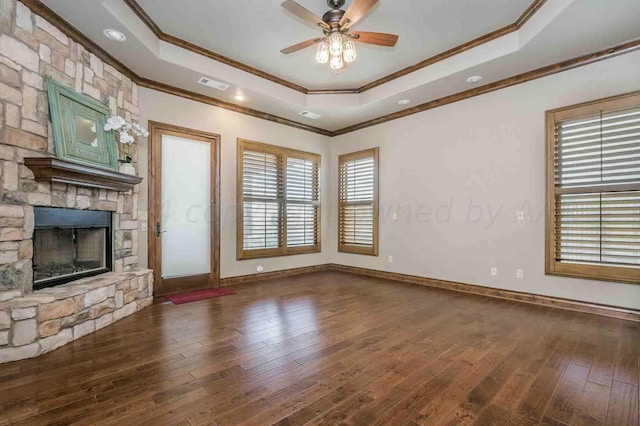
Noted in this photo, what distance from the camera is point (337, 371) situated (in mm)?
2348

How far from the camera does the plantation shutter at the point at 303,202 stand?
629 centimetres

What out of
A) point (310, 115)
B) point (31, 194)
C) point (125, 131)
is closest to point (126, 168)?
point (125, 131)

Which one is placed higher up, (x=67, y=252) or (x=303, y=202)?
(x=303, y=202)

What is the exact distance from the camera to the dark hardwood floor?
6.05 ft

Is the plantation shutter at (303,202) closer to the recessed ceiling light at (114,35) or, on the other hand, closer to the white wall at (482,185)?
the white wall at (482,185)

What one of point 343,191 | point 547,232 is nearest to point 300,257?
point 343,191

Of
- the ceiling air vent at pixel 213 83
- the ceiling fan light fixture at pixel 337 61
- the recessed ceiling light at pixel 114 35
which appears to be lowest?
the ceiling fan light fixture at pixel 337 61

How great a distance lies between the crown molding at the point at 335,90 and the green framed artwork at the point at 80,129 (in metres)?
1.11

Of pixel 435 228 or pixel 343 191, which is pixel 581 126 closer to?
pixel 435 228

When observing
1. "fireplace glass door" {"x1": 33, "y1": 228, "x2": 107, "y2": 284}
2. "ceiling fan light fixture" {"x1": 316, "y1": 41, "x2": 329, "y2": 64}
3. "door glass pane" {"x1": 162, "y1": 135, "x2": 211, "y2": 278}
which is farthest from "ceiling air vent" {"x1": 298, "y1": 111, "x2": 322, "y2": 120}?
"fireplace glass door" {"x1": 33, "y1": 228, "x2": 107, "y2": 284}

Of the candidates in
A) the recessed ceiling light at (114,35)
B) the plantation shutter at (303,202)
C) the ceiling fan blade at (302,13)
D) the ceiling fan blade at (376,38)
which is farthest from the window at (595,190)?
the recessed ceiling light at (114,35)

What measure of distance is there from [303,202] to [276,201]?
0.69 meters

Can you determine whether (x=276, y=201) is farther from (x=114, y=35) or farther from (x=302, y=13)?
(x=302, y=13)

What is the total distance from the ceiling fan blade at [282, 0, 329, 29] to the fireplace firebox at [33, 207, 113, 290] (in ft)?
9.77
